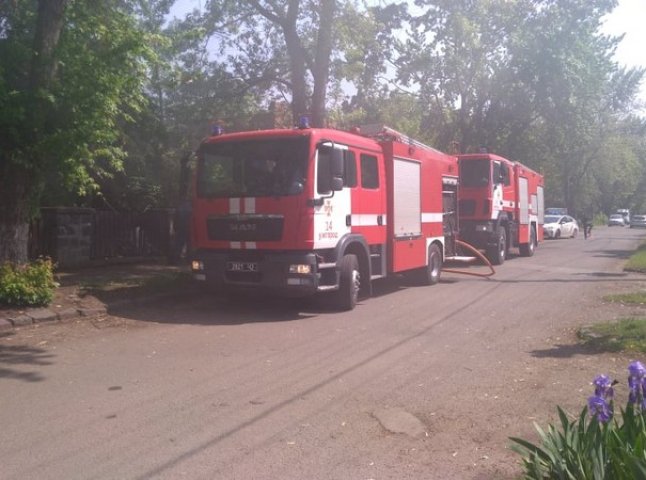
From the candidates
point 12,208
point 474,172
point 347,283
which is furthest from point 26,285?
point 474,172

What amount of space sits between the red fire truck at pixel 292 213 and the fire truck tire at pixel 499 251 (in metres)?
7.89

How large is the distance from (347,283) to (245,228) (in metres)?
1.99

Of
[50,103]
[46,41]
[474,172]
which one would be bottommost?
[474,172]

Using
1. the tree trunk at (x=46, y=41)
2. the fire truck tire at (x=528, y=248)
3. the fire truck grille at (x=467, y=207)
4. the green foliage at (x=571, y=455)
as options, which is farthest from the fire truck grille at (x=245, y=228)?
the fire truck tire at (x=528, y=248)

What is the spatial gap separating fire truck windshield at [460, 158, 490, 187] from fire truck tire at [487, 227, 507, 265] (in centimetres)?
178

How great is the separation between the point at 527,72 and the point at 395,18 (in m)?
11.3

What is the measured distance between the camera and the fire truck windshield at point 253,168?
10188mm

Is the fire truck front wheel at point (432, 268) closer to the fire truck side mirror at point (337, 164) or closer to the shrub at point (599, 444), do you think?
the fire truck side mirror at point (337, 164)

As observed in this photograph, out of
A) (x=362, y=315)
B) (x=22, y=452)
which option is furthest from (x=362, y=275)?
(x=22, y=452)

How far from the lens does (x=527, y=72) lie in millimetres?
30047

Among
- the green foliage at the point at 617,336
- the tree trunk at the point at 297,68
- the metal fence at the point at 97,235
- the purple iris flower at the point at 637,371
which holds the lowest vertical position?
the green foliage at the point at 617,336

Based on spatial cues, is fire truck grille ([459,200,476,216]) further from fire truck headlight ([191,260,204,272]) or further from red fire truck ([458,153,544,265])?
fire truck headlight ([191,260,204,272])

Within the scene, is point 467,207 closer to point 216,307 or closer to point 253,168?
point 216,307

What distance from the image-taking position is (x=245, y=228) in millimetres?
10500
